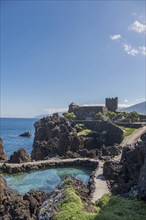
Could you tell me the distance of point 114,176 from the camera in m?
47.8

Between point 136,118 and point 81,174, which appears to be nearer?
point 81,174

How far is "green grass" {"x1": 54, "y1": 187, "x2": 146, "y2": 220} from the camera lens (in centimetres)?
1399

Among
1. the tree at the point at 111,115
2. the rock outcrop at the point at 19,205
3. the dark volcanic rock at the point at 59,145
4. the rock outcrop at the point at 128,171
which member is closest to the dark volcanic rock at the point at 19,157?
the dark volcanic rock at the point at 59,145

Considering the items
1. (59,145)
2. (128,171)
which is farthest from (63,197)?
(59,145)

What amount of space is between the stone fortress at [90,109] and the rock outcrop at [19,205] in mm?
94271

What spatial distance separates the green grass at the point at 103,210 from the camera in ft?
45.9

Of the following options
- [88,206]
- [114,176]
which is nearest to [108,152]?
[114,176]

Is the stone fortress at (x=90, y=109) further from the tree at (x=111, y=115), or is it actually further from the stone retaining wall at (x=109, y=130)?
the stone retaining wall at (x=109, y=130)

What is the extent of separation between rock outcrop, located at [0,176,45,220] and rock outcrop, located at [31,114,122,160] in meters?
37.9

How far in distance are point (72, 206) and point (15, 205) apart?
635 inches

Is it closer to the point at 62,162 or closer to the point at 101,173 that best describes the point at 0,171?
the point at 62,162

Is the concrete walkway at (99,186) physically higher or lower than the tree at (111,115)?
lower

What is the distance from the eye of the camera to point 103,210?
1561cm

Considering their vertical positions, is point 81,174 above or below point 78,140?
below
